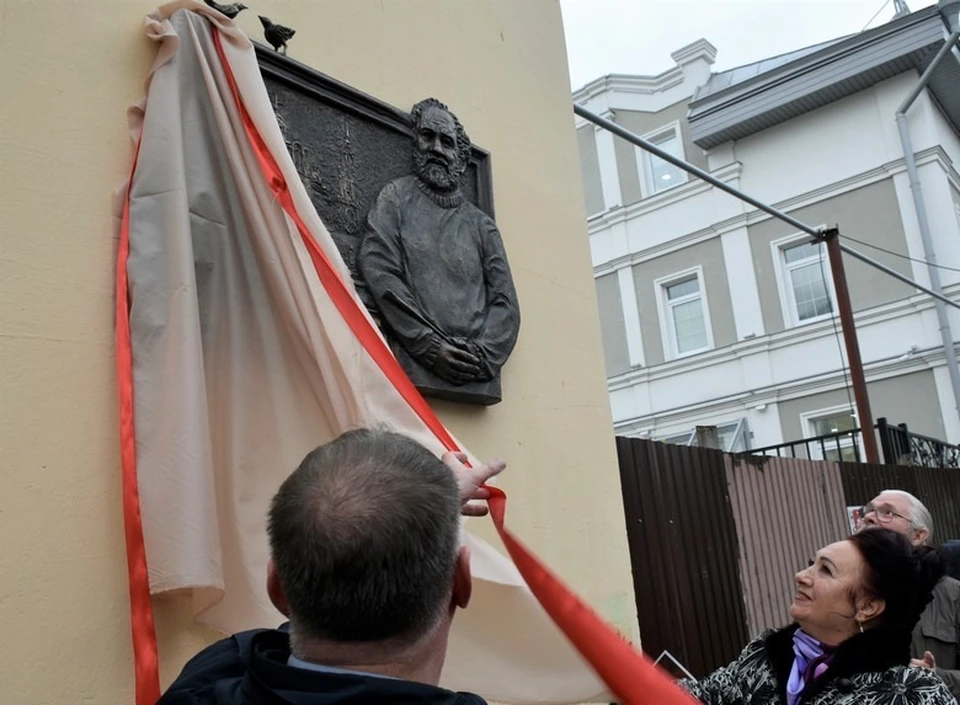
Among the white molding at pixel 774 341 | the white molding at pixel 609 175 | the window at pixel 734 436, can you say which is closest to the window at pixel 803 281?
the white molding at pixel 774 341

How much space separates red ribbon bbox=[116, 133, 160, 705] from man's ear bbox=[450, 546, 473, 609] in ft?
2.86

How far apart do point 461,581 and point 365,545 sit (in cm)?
21

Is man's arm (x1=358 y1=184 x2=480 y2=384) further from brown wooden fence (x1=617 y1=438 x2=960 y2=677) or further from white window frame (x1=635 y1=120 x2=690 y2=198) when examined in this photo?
white window frame (x1=635 y1=120 x2=690 y2=198)

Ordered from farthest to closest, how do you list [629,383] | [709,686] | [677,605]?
[629,383], [677,605], [709,686]

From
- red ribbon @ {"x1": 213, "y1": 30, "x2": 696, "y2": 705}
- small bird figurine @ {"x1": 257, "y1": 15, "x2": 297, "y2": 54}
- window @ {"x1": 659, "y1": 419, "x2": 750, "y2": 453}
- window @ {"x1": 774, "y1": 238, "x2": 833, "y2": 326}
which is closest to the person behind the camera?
red ribbon @ {"x1": 213, "y1": 30, "x2": 696, "y2": 705}

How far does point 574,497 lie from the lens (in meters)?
3.26

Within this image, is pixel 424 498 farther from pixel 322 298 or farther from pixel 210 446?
pixel 322 298

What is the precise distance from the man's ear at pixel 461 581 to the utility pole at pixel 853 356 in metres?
7.01

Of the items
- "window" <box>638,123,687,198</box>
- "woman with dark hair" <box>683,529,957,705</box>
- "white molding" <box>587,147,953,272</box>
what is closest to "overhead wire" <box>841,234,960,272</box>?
"white molding" <box>587,147,953,272</box>

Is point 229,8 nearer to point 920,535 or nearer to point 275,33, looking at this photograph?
point 275,33

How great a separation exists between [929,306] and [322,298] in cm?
1326

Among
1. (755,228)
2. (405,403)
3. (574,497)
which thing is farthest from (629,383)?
(405,403)

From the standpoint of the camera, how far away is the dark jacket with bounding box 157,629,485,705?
3.56 ft

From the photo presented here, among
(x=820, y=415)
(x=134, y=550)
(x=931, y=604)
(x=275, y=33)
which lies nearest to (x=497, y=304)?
(x=275, y=33)
